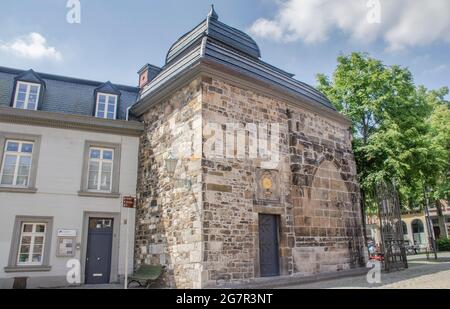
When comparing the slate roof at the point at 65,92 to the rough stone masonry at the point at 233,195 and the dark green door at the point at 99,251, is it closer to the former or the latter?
the rough stone masonry at the point at 233,195

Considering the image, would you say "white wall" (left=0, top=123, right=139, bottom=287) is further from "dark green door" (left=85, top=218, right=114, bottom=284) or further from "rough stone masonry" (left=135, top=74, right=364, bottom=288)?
"rough stone masonry" (left=135, top=74, right=364, bottom=288)

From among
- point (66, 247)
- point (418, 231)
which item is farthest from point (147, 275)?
point (418, 231)

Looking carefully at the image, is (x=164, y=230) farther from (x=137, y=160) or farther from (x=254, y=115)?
(x=254, y=115)

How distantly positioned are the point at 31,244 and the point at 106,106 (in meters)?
5.50

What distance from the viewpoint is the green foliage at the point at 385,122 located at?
1595 cm

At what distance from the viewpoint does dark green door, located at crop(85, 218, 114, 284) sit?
11.6 metres

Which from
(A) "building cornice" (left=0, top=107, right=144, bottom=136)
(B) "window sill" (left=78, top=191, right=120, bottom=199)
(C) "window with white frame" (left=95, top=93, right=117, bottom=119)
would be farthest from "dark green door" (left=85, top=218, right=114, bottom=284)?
(C) "window with white frame" (left=95, top=93, right=117, bottom=119)

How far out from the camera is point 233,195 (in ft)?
32.0

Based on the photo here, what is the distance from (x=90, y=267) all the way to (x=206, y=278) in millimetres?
5054

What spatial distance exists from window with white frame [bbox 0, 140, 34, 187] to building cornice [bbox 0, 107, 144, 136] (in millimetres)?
786

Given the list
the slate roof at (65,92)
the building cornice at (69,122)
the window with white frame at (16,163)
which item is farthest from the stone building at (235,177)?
the window with white frame at (16,163)

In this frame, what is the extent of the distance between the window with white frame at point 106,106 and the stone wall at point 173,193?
1.60 meters

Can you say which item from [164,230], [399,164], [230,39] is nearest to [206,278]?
[164,230]

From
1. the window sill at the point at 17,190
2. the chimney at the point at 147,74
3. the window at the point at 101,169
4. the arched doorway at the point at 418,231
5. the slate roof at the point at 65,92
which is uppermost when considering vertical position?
the chimney at the point at 147,74
